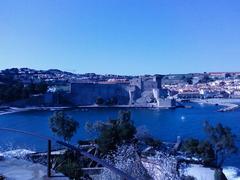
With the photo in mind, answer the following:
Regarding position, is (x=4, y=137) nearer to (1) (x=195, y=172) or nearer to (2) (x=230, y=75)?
(1) (x=195, y=172)

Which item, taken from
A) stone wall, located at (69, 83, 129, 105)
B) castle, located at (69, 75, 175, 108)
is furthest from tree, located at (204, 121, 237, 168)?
stone wall, located at (69, 83, 129, 105)

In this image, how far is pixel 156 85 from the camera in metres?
26.6

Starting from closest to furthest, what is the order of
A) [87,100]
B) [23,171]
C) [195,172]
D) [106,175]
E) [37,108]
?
1. [23,171]
2. [106,175]
3. [195,172]
4. [37,108]
5. [87,100]

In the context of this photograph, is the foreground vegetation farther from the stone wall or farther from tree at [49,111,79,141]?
the stone wall

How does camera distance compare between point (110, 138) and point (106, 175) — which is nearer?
point (106, 175)

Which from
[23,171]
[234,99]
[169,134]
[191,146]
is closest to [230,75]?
[234,99]

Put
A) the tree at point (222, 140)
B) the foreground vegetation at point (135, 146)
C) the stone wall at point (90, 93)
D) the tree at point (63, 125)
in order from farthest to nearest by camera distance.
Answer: the stone wall at point (90, 93) < the tree at point (63, 125) < the tree at point (222, 140) < the foreground vegetation at point (135, 146)

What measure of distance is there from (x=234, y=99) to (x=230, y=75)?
26.1 m

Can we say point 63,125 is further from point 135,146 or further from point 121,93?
point 121,93

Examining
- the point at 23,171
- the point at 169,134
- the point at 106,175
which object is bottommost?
the point at 169,134

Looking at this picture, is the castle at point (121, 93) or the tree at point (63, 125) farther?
the castle at point (121, 93)

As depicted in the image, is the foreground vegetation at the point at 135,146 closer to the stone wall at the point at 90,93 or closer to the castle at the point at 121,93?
the castle at the point at 121,93

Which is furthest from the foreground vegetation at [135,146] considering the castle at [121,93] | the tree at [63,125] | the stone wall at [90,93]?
the stone wall at [90,93]

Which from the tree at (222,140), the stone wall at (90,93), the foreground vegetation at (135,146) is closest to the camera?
the foreground vegetation at (135,146)
